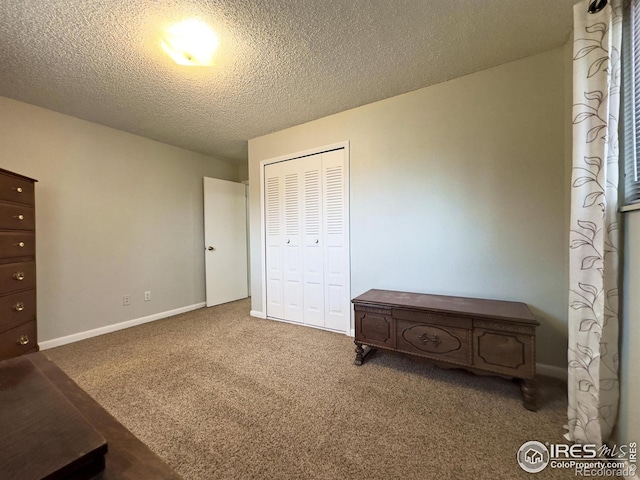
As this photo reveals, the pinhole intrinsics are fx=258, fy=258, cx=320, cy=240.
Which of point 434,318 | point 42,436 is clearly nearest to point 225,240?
point 434,318

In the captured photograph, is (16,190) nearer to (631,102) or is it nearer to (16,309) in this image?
(16,309)

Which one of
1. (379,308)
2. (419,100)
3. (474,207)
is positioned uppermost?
(419,100)

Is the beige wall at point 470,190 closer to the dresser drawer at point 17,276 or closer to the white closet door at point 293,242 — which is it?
the white closet door at point 293,242

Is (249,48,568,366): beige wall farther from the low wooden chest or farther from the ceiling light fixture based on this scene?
the ceiling light fixture

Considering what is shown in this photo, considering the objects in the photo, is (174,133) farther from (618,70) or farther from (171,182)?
(618,70)

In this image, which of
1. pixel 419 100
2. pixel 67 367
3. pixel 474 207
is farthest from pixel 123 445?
pixel 419 100

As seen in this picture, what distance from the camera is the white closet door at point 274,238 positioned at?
323 cm

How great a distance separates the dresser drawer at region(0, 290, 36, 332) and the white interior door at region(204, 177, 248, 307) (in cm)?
198

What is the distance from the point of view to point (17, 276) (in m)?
1.84

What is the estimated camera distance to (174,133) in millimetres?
3197

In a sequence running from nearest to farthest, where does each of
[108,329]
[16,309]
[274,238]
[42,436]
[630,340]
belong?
[42,436], [630,340], [16,309], [108,329], [274,238]

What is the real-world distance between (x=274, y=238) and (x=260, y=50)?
198 cm

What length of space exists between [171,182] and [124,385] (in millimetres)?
2614

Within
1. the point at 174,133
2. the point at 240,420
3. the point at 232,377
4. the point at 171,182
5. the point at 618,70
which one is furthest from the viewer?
the point at 171,182
